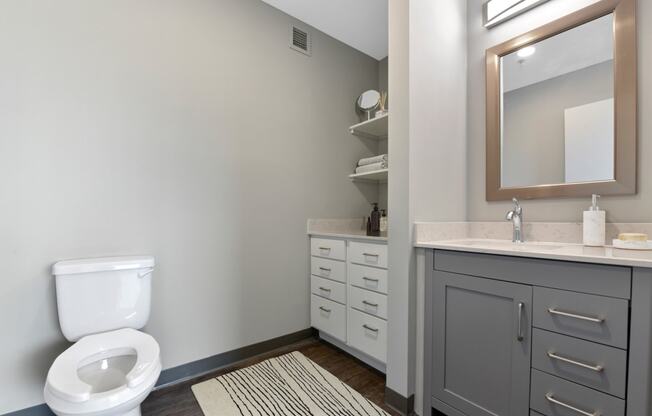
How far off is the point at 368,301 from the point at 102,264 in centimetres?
147

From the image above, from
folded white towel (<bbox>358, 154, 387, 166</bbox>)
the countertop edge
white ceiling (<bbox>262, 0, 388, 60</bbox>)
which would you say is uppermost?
white ceiling (<bbox>262, 0, 388, 60</bbox>)

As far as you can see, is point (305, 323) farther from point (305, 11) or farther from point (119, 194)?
point (305, 11)

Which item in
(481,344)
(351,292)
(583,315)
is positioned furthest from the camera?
(351,292)

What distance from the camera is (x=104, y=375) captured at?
1.26m

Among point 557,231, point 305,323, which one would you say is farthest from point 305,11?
point 305,323

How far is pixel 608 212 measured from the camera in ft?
4.33

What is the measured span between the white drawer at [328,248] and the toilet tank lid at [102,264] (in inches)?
44.9

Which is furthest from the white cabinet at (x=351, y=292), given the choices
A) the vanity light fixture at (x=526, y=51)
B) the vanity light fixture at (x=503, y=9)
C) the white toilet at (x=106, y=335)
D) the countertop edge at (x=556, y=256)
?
the vanity light fixture at (x=503, y=9)

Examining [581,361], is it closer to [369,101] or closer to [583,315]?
[583,315]

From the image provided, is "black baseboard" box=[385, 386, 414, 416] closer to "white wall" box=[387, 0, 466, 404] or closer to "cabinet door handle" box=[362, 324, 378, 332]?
"white wall" box=[387, 0, 466, 404]

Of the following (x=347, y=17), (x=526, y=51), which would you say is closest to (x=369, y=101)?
(x=347, y=17)

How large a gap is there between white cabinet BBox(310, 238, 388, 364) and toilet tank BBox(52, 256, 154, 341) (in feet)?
3.78

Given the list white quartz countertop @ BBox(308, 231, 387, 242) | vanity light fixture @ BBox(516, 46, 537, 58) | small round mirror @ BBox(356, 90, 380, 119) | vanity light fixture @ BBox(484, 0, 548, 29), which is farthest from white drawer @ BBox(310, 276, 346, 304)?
vanity light fixture @ BBox(484, 0, 548, 29)

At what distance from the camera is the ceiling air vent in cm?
228
